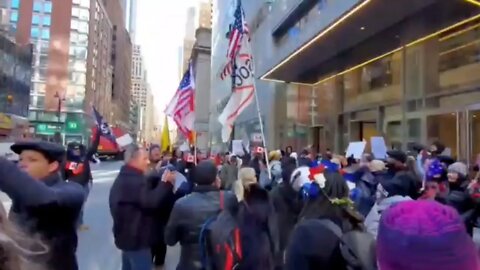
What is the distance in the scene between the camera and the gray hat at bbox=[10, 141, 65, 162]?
122 inches

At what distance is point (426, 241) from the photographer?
51.0 inches

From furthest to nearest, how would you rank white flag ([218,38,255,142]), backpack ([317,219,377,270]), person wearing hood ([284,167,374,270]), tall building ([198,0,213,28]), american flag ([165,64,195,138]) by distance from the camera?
tall building ([198,0,213,28]) → american flag ([165,64,195,138]) → white flag ([218,38,255,142]) → person wearing hood ([284,167,374,270]) → backpack ([317,219,377,270])

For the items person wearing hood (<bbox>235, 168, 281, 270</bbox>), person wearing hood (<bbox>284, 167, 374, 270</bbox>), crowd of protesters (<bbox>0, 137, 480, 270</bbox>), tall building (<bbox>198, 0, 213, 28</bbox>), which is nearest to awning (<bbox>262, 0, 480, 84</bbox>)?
crowd of protesters (<bbox>0, 137, 480, 270</bbox>)

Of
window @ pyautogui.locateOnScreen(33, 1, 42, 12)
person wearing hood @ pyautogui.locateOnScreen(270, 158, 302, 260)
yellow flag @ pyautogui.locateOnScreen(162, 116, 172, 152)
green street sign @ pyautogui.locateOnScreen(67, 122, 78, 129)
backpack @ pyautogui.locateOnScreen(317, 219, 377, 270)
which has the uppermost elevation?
window @ pyautogui.locateOnScreen(33, 1, 42, 12)

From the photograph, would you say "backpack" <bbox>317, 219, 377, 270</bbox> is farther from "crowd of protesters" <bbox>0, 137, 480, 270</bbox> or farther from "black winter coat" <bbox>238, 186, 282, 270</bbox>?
"black winter coat" <bbox>238, 186, 282, 270</bbox>

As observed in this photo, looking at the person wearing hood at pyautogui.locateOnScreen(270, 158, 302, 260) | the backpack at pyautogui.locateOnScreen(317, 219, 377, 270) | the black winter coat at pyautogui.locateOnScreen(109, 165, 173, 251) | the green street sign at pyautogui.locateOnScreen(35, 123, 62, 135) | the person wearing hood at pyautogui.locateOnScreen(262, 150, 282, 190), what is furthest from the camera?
the green street sign at pyautogui.locateOnScreen(35, 123, 62, 135)

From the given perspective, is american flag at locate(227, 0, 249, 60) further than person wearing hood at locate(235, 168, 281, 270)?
Yes

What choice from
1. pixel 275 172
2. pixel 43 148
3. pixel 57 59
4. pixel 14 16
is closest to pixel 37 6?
pixel 14 16

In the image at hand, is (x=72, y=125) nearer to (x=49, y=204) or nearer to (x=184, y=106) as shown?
(x=184, y=106)

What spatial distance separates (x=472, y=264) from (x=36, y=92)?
298 feet

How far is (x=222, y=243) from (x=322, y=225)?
1.10 metres

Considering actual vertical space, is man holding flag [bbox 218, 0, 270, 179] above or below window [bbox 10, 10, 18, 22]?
below

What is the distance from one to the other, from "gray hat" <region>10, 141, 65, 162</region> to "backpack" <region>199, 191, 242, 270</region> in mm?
1166

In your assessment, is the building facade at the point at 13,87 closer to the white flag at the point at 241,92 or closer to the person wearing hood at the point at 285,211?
the white flag at the point at 241,92
